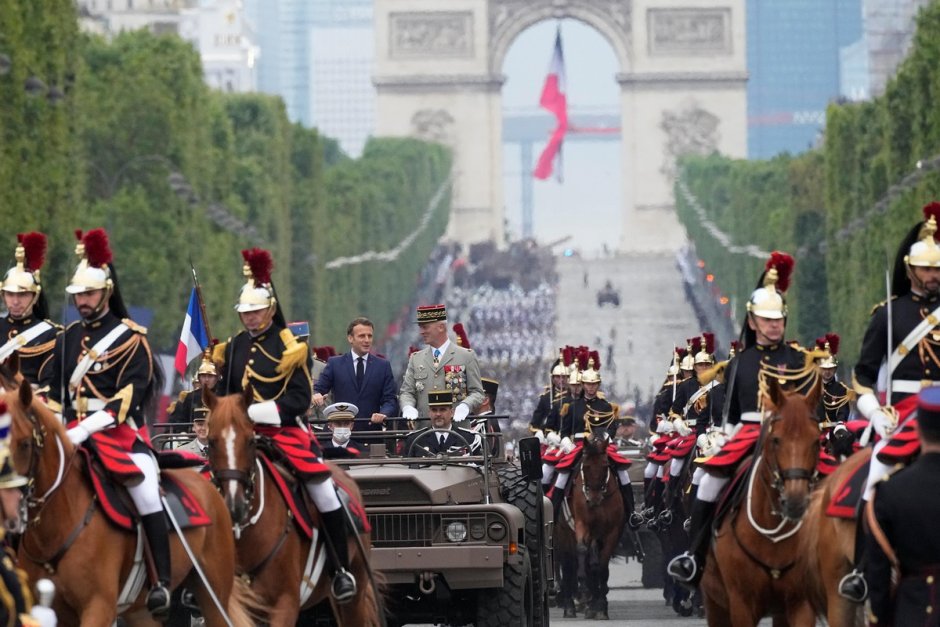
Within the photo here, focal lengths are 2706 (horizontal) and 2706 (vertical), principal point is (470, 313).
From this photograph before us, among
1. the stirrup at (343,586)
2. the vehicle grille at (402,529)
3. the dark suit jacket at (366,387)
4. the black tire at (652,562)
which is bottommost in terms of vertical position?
the black tire at (652,562)

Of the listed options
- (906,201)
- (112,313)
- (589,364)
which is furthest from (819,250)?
(112,313)

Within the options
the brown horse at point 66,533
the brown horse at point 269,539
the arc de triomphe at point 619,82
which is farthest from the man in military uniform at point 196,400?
the arc de triomphe at point 619,82

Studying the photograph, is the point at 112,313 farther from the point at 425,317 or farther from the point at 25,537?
the point at 425,317

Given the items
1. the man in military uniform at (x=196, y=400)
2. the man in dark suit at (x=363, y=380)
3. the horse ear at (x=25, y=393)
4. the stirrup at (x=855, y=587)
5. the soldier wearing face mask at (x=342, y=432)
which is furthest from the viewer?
the man in military uniform at (x=196, y=400)

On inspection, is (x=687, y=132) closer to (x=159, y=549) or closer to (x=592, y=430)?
(x=592, y=430)

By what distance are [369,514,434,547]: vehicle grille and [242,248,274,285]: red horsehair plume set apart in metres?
2.36

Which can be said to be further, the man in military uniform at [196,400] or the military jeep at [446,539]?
the man in military uniform at [196,400]

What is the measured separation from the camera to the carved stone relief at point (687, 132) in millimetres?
142375

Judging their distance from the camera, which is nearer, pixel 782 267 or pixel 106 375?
pixel 106 375

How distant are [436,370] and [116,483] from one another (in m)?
5.99

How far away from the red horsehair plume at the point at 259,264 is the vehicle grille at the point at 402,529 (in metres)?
2.36

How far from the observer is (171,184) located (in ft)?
183

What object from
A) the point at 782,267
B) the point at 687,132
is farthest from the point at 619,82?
the point at 782,267

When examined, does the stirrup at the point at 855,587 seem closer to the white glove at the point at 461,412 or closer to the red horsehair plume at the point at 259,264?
the red horsehair plume at the point at 259,264
